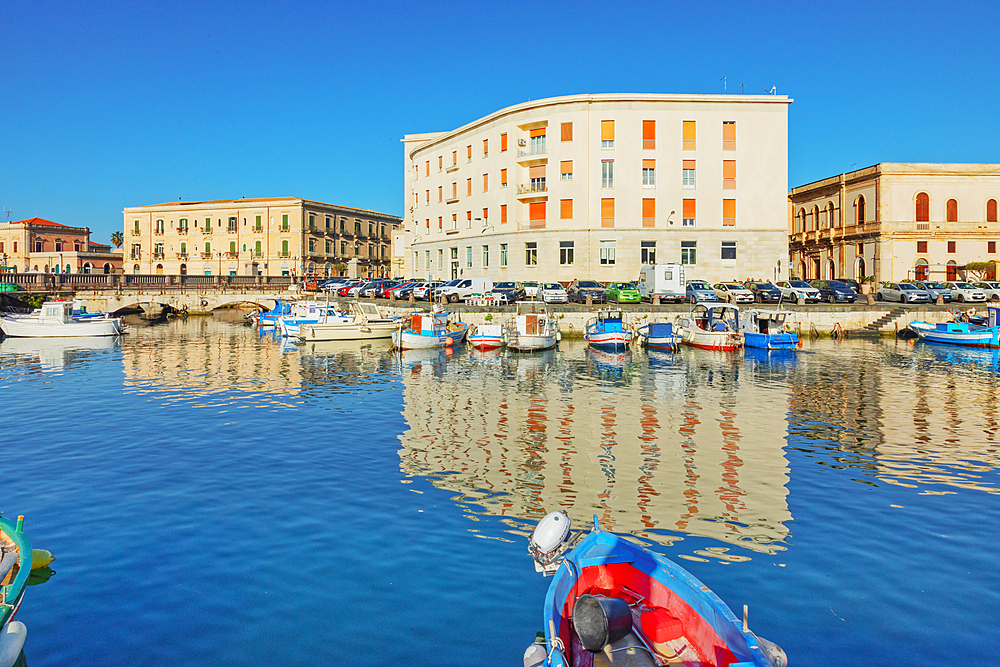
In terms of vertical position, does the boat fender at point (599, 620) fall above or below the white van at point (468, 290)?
below

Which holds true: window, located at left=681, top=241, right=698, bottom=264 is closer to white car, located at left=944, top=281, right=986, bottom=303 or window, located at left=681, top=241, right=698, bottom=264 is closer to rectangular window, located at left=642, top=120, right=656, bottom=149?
rectangular window, located at left=642, top=120, right=656, bottom=149

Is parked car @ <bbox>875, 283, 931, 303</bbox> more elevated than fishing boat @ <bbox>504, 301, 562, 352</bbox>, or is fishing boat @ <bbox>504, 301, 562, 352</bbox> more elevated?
parked car @ <bbox>875, 283, 931, 303</bbox>

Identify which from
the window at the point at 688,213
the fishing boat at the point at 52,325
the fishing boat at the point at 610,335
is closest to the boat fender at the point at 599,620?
the fishing boat at the point at 610,335

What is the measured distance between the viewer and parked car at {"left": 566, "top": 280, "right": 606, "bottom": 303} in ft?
156

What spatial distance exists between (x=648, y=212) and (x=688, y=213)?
332 centimetres

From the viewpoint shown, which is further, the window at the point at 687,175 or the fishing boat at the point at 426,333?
the window at the point at 687,175

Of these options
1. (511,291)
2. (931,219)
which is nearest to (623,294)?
(511,291)

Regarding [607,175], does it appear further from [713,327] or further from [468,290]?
[713,327]

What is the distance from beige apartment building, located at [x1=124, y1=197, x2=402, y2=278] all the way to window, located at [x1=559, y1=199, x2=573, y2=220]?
128ft

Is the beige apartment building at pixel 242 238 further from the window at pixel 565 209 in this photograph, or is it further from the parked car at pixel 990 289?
the parked car at pixel 990 289

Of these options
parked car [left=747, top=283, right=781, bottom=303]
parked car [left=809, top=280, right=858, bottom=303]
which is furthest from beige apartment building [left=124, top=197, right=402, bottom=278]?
parked car [left=809, top=280, right=858, bottom=303]

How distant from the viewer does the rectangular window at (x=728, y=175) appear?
55469 mm

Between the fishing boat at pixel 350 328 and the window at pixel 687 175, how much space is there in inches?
1079

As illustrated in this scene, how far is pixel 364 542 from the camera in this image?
1010 centimetres
